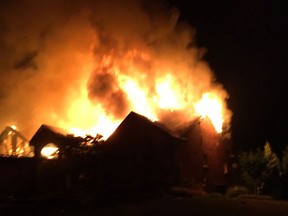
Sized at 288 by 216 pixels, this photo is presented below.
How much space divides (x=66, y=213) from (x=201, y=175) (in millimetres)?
17599

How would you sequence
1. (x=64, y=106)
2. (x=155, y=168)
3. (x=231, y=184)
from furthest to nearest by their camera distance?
(x=64, y=106) → (x=231, y=184) → (x=155, y=168)

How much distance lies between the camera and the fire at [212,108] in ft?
121

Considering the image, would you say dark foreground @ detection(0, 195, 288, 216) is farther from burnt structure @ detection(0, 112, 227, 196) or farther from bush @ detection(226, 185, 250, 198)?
bush @ detection(226, 185, 250, 198)

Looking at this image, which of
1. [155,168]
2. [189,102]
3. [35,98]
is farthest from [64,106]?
[155,168]

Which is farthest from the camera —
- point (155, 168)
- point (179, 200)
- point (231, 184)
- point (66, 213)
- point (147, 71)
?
point (147, 71)

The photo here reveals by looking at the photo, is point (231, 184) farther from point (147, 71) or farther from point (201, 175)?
point (147, 71)

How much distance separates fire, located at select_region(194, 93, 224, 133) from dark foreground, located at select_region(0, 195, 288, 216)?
54.2 ft

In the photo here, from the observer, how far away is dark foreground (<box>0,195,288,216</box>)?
1748cm

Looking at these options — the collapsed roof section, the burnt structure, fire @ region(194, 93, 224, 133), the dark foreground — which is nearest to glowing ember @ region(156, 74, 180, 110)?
fire @ region(194, 93, 224, 133)

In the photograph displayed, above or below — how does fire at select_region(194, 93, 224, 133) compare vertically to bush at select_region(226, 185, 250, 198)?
above

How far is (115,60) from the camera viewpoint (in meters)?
42.1

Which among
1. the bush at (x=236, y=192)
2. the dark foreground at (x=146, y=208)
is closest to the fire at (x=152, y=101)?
the bush at (x=236, y=192)

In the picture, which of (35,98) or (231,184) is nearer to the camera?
(231,184)

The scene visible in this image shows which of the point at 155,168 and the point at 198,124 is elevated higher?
the point at 198,124
